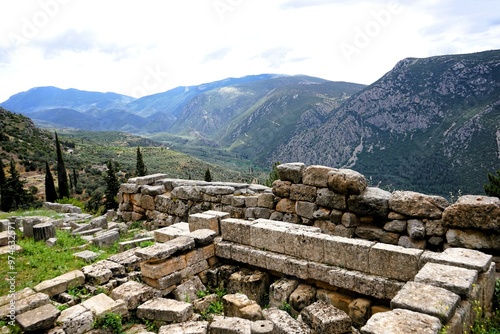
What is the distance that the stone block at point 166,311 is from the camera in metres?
5.60

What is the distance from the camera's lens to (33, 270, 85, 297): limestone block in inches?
250

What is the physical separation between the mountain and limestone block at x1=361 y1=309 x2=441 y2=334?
71.5 metres

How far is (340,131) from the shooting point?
423 feet

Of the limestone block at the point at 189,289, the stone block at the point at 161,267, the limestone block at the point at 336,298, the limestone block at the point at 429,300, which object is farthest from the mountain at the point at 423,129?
the stone block at the point at 161,267

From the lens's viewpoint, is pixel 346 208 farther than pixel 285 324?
Yes

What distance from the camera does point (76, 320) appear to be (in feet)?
17.3

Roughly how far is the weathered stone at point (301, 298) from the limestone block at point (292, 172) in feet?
12.6

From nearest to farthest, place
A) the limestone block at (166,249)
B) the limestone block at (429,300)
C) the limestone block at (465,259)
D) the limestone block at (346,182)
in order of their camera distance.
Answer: the limestone block at (429,300), the limestone block at (465,259), the limestone block at (166,249), the limestone block at (346,182)

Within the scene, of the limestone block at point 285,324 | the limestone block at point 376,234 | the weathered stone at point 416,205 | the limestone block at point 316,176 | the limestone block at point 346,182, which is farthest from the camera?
the limestone block at point 316,176

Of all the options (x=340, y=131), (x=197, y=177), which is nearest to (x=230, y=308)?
(x=197, y=177)

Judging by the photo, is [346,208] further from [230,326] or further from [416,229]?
[230,326]

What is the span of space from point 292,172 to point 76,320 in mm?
6468

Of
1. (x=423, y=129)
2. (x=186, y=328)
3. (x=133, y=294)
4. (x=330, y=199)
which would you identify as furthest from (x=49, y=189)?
(x=423, y=129)

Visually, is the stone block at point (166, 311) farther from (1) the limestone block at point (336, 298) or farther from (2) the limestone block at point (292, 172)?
(2) the limestone block at point (292, 172)
